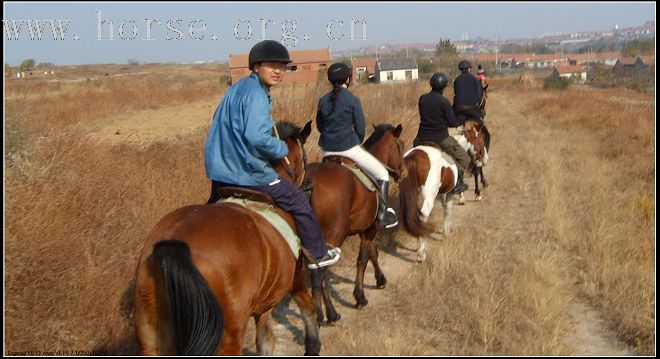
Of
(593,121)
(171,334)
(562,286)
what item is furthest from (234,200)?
(593,121)

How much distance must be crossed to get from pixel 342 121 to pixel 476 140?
5378 millimetres

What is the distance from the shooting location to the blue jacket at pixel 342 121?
6.44m

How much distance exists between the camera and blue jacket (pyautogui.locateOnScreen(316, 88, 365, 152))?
21.1 feet

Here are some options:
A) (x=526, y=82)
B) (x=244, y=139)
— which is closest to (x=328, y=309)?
(x=244, y=139)

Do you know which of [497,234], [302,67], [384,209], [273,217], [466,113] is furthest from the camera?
[302,67]

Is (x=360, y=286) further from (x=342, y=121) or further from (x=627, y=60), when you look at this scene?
(x=627, y=60)

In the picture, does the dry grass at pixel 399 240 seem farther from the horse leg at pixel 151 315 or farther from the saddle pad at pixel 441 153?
the horse leg at pixel 151 315

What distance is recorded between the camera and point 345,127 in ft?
21.4

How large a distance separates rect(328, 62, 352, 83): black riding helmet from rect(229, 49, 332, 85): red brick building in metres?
8.57

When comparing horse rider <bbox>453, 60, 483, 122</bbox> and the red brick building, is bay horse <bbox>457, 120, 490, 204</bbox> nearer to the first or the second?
horse rider <bbox>453, 60, 483, 122</bbox>

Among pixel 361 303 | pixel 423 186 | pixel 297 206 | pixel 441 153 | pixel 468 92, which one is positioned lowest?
pixel 361 303

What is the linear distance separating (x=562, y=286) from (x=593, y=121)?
16.4 meters

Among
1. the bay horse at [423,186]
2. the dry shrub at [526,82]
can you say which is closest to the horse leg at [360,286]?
the bay horse at [423,186]

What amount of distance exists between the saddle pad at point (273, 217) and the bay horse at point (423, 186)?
11.0 feet
